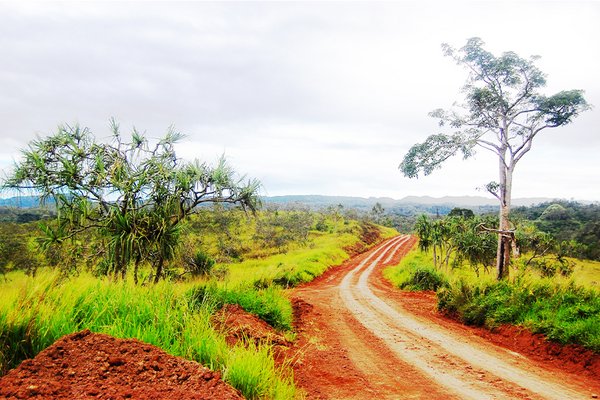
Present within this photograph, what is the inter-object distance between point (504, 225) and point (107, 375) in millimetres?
15707

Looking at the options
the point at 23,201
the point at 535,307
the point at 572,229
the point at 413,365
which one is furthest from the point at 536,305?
the point at 572,229

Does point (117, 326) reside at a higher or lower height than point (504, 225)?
lower

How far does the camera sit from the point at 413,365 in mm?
6621

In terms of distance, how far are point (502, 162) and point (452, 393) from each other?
12553 mm

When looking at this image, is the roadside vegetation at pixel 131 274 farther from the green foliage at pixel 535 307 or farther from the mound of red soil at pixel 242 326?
the green foliage at pixel 535 307

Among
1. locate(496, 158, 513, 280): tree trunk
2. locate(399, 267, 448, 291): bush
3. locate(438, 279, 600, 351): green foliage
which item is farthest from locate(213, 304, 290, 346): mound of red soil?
locate(399, 267, 448, 291): bush

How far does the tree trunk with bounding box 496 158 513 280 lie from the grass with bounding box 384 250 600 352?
318 centimetres

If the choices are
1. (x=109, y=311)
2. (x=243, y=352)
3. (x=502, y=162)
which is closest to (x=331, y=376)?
(x=243, y=352)

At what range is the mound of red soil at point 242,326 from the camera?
19.2 ft

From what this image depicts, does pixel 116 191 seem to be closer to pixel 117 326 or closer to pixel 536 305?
pixel 117 326

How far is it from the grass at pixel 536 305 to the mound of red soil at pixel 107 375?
7.56m

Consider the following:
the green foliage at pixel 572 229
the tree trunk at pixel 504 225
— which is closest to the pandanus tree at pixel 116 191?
the tree trunk at pixel 504 225

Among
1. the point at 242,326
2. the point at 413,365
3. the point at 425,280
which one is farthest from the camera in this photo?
the point at 425,280

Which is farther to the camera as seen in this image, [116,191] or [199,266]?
[199,266]
